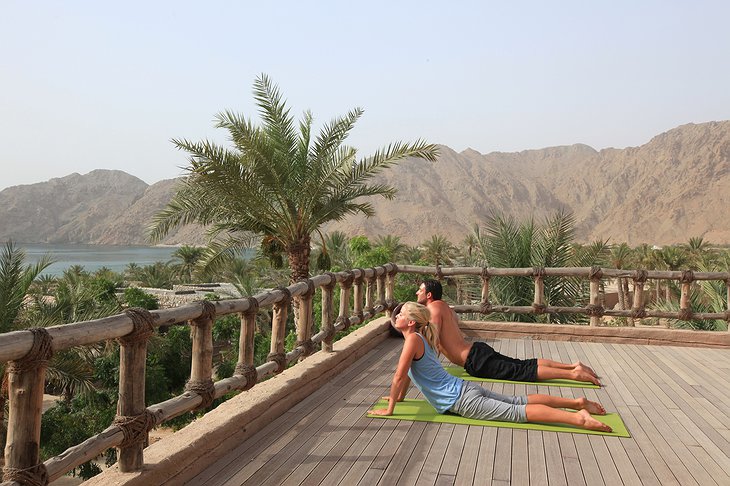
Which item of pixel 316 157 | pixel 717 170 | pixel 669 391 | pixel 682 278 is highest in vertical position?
pixel 717 170

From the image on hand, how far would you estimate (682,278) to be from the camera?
28.1 ft

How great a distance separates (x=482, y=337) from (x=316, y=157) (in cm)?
589

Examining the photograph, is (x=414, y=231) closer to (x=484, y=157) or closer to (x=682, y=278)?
(x=484, y=157)

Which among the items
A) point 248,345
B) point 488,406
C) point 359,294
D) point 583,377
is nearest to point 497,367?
point 583,377

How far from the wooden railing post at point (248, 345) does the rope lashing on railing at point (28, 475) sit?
6.63 feet

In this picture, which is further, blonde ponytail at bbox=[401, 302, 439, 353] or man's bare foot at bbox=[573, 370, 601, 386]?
man's bare foot at bbox=[573, 370, 601, 386]

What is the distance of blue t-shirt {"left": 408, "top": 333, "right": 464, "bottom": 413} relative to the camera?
4.72 m

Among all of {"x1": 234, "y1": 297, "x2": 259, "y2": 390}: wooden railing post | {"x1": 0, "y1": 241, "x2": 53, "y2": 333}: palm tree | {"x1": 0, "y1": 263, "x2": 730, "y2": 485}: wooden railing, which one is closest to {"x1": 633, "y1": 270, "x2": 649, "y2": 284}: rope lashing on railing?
{"x1": 0, "y1": 263, "x2": 730, "y2": 485}: wooden railing

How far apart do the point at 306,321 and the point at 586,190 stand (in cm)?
13979

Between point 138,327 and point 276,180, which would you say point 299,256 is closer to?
point 276,180

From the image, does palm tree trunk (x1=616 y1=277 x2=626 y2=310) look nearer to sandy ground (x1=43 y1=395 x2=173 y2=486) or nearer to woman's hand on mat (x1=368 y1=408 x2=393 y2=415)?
woman's hand on mat (x1=368 y1=408 x2=393 y2=415)

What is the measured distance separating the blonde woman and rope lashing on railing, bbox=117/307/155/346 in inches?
76.6

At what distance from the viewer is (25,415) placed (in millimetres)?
2594

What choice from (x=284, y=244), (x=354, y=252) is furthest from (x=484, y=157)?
(x=284, y=244)
